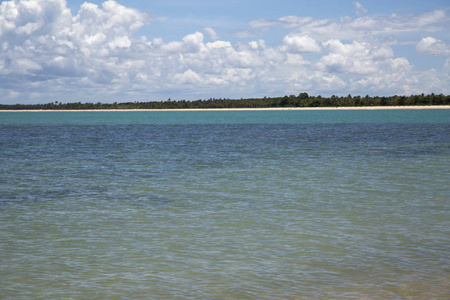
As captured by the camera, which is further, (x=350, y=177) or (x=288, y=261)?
(x=350, y=177)

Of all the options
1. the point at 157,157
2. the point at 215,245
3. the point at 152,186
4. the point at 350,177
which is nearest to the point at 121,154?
the point at 157,157

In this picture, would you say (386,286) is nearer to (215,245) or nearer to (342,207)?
(215,245)

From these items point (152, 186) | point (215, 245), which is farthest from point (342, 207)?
point (152, 186)

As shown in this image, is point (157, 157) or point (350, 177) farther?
point (157, 157)

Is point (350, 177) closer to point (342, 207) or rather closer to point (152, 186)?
point (342, 207)

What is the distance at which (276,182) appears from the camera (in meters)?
22.8

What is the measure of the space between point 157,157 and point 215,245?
25118 mm

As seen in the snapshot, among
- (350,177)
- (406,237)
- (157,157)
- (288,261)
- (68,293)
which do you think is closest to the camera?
(68,293)

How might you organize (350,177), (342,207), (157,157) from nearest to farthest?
(342,207) < (350,177) < (157,157)

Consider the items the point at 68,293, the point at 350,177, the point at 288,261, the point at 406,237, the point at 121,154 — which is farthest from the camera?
the point at 121,154

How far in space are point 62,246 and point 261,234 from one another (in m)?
5.09

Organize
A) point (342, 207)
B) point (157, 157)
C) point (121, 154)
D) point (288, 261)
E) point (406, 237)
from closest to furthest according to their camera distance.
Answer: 1. point (288, 261)
2. point (406, 237)
3. point (342, 207)
4. point (157, 157)
5. point (121, 154)

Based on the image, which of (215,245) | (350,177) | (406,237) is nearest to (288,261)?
(215,245)

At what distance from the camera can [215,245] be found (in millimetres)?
11867
